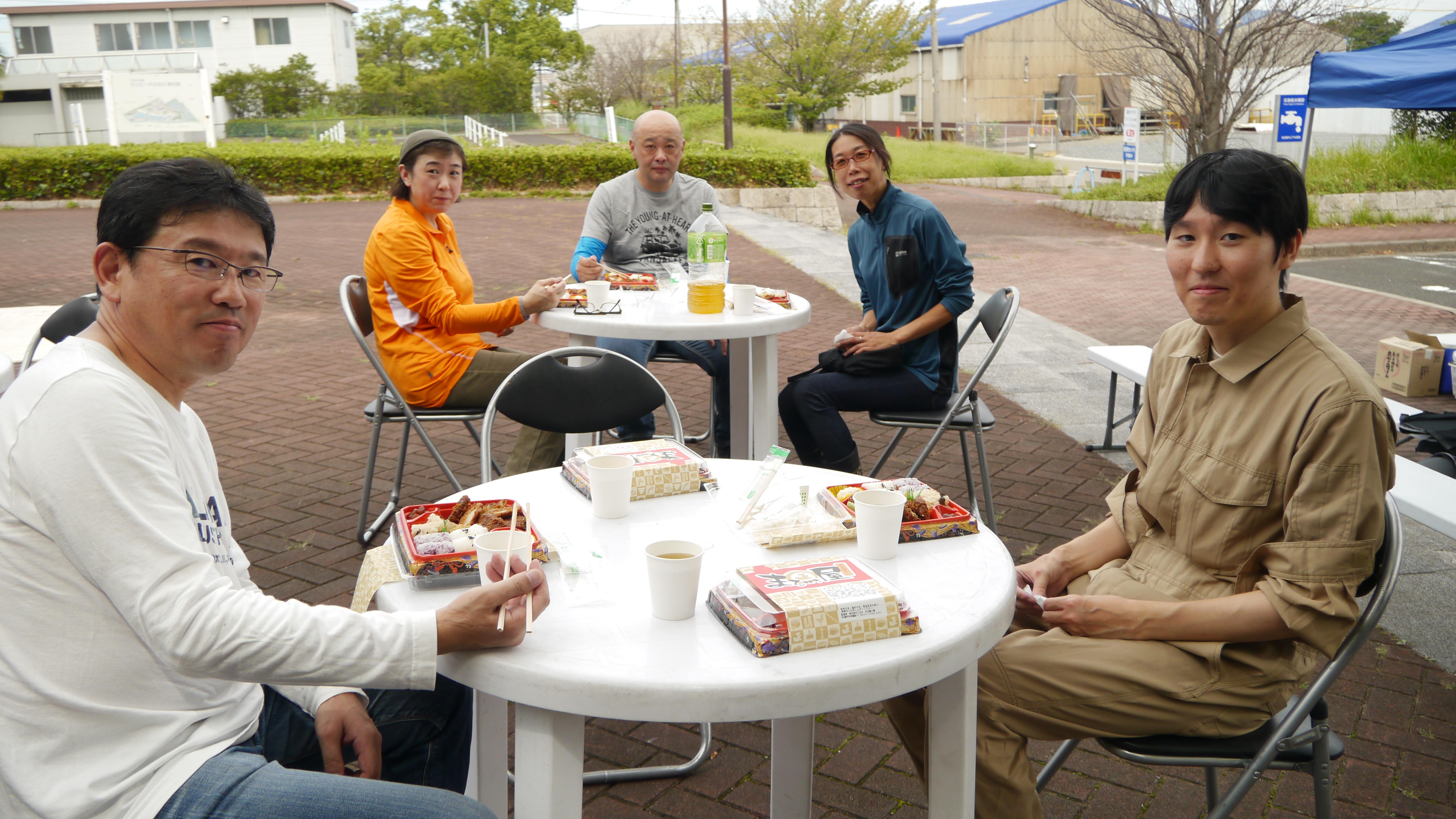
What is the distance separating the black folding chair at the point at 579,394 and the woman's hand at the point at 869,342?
111cm

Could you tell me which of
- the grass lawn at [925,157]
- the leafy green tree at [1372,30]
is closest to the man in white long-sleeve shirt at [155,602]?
the grass lawn at [925,157]

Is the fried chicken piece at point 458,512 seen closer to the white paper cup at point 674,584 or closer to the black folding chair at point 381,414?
the white paper cup at point 674,584

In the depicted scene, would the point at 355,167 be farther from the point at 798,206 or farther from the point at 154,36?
the point at 154,36

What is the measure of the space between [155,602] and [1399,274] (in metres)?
13.8

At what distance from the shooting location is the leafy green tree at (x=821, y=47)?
37.3 metres

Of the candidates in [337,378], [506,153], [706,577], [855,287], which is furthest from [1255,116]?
[706,577]

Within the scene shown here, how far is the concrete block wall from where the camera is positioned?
1778 centimetres

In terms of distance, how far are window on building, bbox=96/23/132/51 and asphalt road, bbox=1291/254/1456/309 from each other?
2450 inches

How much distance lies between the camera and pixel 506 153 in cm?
2019

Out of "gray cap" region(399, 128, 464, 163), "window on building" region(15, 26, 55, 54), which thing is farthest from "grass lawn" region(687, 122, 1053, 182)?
"window on building" region(15, 26, 55, 54)

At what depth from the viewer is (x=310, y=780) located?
1452 millimetres

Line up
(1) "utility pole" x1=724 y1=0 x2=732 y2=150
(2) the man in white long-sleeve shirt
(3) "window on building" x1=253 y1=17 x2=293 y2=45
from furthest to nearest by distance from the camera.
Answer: (3) "window on building" x1=253 y1=17 x2=293 y2=45
(1) "utility pole" x1=724 y1=0 x2=732 y2=150
(2) the man in white long-sleeve shirt

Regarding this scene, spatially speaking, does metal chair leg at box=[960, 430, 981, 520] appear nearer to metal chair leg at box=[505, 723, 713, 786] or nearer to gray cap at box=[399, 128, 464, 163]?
metal chair leg at box=[505, 723, 713, 786]

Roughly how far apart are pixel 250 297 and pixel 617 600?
78cm
